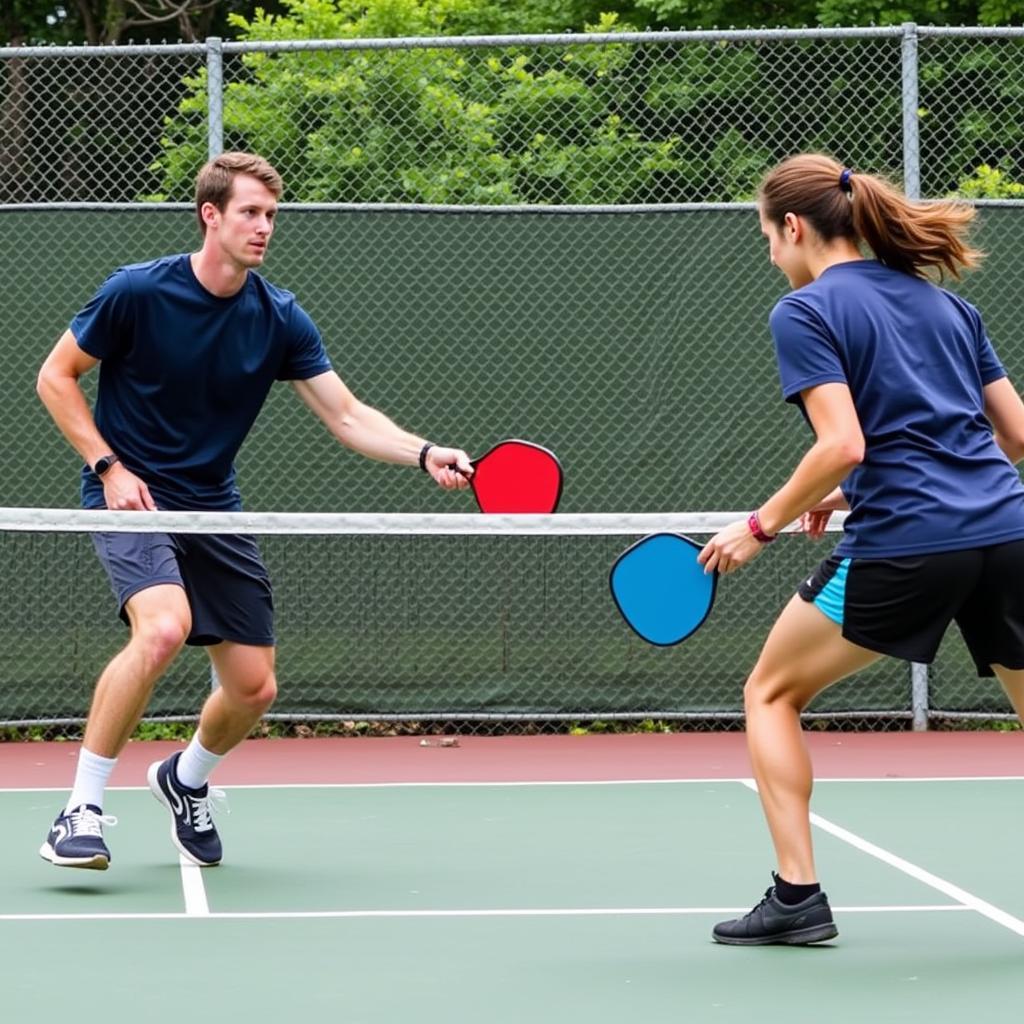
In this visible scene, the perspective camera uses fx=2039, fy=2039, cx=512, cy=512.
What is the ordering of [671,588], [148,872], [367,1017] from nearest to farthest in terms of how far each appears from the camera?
[367,1017] → [671,588] → [148,872]

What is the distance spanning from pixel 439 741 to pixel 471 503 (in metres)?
1.00

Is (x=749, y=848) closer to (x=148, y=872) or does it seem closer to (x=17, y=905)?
(x=148, y=872)

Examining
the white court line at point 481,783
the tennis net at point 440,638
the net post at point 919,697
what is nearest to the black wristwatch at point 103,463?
the white court line at point 481,783

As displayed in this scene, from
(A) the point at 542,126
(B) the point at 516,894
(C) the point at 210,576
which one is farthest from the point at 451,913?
(A) the point at 542,126

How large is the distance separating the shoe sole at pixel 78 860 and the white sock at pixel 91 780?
5.4 inches

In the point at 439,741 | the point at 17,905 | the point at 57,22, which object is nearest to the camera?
the point at 17,905

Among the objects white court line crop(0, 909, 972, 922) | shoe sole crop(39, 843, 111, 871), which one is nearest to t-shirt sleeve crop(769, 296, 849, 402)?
white court line crop(0, 909, 972, 922)

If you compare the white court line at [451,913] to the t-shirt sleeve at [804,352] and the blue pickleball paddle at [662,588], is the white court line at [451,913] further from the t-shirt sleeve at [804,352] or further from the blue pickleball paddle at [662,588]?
the t-shirt sleeve at [804,352]

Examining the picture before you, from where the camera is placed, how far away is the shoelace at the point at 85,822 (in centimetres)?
523

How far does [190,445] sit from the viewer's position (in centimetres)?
550

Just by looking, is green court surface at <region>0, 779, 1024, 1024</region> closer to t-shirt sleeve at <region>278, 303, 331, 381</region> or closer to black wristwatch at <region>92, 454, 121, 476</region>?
black wristwatch at <region>92, 454, 121, 476</region>

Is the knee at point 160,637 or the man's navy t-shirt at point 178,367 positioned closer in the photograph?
the knee at point 160,637

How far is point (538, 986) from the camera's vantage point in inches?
164

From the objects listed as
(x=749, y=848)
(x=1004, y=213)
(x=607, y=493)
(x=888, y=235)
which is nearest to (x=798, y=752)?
(x=888, y=235)
